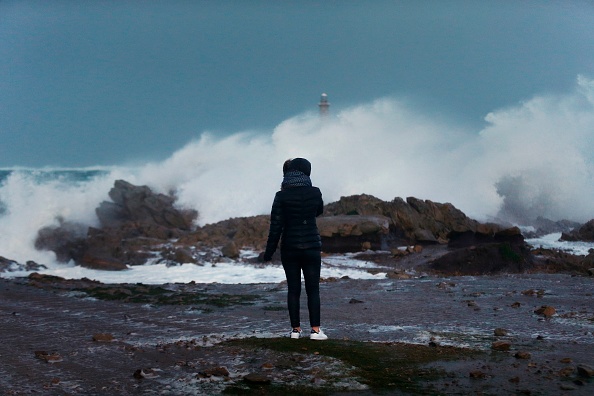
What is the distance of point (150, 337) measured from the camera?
6672 mm

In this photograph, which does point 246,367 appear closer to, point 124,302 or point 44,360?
point 44,360

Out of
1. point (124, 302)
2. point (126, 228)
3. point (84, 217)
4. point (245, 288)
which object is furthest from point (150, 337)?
point (84, 217)

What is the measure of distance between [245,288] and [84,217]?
23242 mm

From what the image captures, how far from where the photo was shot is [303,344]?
5.73 m

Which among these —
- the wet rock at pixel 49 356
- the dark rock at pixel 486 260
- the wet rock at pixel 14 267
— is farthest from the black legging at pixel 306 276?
the wet rock at pixel 14 267

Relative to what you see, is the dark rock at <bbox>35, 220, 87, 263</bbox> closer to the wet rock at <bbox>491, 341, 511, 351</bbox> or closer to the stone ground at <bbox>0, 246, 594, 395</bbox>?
the stone ground at <bbox>0, 246, 594, 395</bbox>

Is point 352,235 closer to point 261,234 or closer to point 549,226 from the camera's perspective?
point 261,234

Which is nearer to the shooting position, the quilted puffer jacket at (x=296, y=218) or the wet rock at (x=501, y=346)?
the wet rock at (x=501, y=346)

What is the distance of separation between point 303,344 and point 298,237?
961 millimetres

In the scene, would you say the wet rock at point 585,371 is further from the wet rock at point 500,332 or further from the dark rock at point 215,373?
the dark rock at point 215,373

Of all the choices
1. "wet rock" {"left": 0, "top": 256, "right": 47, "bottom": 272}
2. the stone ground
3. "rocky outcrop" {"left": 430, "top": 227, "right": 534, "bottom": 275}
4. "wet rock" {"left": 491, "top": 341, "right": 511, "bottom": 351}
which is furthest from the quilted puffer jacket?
"wet rock" {"left": 0, "top": 256, "right": 47, "bottom": 272}

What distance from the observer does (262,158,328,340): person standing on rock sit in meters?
6.02

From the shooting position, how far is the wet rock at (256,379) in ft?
14.6

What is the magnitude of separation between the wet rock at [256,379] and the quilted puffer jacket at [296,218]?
5.27ft
